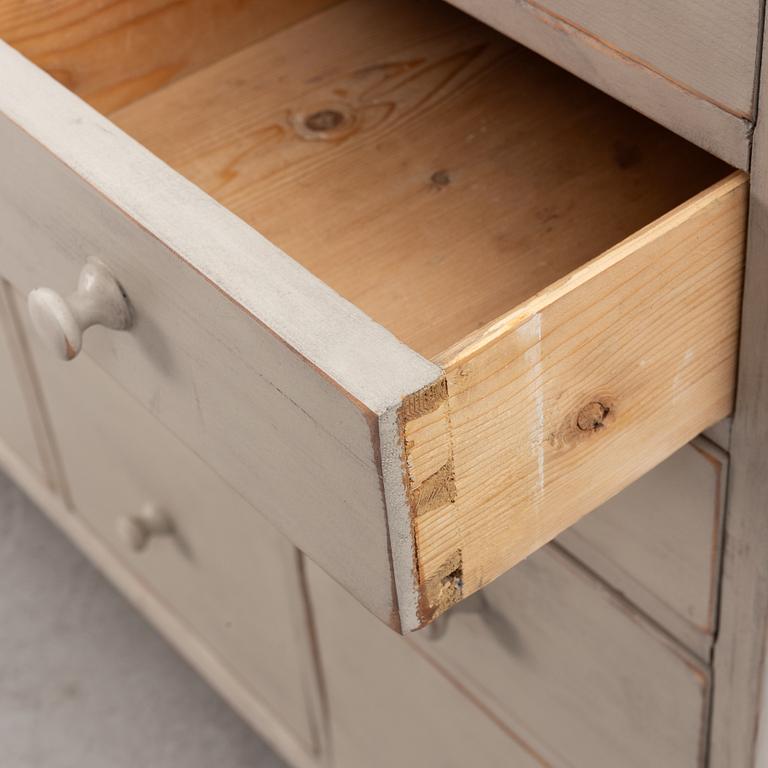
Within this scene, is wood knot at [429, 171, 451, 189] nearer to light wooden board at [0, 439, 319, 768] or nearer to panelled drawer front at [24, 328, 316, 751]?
panelled drawer front at [24, 328, 316, 751]

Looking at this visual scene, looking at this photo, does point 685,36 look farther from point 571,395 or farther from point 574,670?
point 574,670

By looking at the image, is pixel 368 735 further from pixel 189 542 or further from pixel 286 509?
pixel 286 509

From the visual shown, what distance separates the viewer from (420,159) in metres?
0.73

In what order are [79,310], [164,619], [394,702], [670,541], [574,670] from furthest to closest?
[164,619], [394,702], [574,670], [670,541], [79,310]

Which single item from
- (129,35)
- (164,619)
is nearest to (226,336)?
(129,35)

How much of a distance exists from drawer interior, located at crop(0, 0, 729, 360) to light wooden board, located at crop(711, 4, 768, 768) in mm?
98

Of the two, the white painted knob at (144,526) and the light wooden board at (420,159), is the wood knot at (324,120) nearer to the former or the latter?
the light wooden board at (420,159)

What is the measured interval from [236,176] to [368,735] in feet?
1.55

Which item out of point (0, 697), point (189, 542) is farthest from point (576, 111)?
point (0, 697)

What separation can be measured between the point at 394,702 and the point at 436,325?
42cm

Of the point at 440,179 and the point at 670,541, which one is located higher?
the point at 440,179

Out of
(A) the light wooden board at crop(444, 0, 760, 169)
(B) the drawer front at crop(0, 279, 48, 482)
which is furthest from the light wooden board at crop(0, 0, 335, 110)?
(B) the drawer front at crop(0, 279, 48, 482)

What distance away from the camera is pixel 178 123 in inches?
30.7

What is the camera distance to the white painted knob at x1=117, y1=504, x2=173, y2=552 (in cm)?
108
